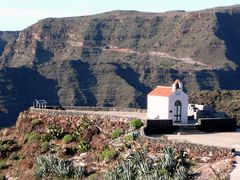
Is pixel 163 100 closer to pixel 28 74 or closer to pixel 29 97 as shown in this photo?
pixel 29 97

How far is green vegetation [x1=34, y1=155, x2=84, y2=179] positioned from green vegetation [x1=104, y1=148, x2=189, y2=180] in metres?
3.04

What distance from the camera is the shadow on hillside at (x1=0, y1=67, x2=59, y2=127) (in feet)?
486

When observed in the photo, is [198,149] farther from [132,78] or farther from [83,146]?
[132,78]

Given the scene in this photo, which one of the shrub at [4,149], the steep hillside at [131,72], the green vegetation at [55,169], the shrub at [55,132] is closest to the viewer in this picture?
the green vegetation at [55,169]

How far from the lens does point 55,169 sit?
2797cm

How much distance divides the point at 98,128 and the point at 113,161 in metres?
6.75

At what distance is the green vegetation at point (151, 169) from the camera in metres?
23.1

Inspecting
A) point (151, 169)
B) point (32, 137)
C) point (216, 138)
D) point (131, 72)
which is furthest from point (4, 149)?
point (131, 72)

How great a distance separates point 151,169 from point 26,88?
13653 cm

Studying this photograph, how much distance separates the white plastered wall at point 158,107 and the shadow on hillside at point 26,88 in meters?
110

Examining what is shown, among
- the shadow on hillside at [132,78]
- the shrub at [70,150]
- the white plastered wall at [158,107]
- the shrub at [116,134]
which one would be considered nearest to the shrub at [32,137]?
the shrub at [70,150]

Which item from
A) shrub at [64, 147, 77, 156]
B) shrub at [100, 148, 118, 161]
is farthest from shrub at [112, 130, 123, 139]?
shrub at [100, 148, 118, 161]

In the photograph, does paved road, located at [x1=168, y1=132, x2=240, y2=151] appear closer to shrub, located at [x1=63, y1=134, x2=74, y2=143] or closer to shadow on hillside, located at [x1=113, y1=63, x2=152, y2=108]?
shrub, located at [x1=63, y1=134, x2=74, y2=143]

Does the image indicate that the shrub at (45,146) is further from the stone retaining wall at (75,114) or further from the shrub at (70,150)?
the stone retaining wall at (75,114)
